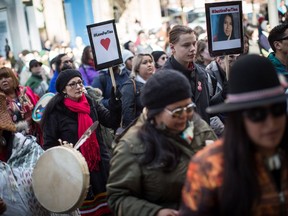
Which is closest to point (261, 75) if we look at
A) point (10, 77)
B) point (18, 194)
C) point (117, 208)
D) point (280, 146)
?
point (280, 146)

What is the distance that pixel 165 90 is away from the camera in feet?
11.2

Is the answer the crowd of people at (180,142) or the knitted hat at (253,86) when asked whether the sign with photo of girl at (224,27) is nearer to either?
the crowd of people at (180,142)

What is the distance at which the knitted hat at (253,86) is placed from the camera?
235 cm

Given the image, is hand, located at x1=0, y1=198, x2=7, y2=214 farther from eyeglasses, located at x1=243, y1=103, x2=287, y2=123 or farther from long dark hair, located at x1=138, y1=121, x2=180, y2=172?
eyeglasses, located at x1=243, y1=103, x2=287, y2=123

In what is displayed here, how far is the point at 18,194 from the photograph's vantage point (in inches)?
192

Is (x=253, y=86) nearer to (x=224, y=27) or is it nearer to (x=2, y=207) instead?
(x=2, y=207)

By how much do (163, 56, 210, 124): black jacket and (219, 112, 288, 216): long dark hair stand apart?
2830 mm

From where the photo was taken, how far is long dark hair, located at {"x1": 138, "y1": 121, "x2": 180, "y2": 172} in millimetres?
3295

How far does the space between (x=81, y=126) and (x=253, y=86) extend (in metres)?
3.77

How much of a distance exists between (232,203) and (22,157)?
2.99 metres

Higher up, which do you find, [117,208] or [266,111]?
[266,111]

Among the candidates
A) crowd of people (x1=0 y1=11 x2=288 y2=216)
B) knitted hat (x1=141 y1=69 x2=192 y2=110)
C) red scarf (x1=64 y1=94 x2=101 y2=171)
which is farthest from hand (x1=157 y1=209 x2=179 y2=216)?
red scarf (x1=64 y1=94 x2=101 y2=171)

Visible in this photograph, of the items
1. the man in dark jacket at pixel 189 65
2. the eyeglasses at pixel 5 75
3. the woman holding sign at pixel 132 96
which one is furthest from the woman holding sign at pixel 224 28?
the eyeglasses at pixel 5 75

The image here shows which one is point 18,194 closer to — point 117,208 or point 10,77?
point 117,208
